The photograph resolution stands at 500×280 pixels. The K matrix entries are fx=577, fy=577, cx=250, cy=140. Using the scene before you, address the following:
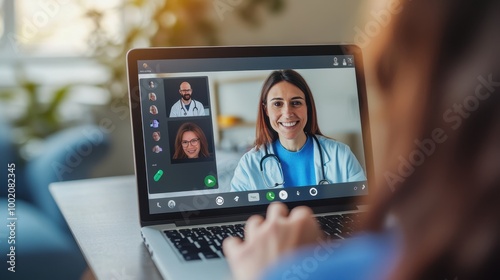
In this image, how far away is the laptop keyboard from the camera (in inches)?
30.4

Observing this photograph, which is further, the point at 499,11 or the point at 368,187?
the point at 368,187

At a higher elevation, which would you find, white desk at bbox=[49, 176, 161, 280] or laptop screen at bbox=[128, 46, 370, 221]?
laptop screen at bbox=[128, 46, 370, 221]

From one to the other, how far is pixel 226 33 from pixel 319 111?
2131 mm

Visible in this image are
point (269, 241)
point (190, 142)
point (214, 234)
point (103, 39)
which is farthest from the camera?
point (103, 39)

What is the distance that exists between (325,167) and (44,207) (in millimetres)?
1327

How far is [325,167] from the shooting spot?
100 cm

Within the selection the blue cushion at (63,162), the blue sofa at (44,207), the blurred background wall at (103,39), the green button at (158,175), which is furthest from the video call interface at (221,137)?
the blurred background wall at (103,39)

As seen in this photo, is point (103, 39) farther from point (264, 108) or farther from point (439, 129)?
point (439, 129)

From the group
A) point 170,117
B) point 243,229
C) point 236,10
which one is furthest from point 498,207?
point 236,10

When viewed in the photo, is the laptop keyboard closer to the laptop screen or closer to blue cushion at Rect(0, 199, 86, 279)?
the laptop screen

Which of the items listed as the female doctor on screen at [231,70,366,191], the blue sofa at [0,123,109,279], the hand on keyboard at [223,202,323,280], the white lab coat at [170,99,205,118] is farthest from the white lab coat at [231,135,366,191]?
the blue sofa at [0,123,109,279]

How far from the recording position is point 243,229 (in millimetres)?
899

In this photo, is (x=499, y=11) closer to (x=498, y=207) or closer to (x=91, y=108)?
(x=498, y=207)

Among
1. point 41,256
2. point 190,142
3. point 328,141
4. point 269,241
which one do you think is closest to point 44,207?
point 41,256
